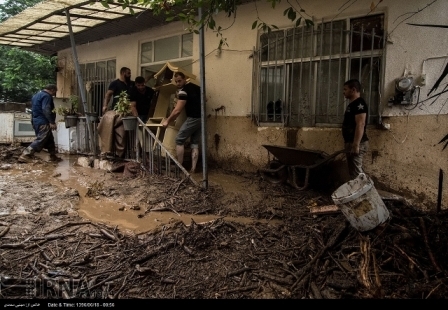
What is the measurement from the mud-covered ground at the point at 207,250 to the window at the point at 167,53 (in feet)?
13.8

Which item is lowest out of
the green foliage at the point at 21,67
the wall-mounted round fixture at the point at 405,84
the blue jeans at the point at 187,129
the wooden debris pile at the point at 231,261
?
the wooden debris pile at the point at 231,261

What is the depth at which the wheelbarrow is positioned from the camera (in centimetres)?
459

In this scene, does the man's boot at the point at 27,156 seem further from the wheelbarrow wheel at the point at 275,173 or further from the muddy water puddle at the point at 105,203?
the wheelbarrow wheel at the point at 275,173

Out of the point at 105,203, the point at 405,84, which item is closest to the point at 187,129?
the point at 105,203

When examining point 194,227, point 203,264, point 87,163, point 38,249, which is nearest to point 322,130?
point 194,227

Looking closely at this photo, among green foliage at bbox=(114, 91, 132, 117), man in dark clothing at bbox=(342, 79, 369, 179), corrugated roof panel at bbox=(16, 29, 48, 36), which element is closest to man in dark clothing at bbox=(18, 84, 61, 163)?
corrugated roof panel at bbox=(16, 29, 48, 36)

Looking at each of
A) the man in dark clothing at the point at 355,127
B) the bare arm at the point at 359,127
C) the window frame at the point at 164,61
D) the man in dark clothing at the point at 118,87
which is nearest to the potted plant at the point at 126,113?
the man in dark clothing at the point at 118,87

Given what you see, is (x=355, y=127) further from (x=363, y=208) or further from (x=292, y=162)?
(x=363, y=208)

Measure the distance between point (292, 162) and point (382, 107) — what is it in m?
1.65

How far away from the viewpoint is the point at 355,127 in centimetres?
437

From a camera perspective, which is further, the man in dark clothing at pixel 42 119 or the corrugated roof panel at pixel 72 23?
the man in dark clothing at pixel 42 119

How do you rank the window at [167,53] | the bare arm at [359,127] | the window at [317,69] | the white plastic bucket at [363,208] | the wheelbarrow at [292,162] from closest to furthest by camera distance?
the white plastic bucket at [363,208]
the bare arm at [359,127]
the wheelbarrow at [292,162]
the window at [317,69]
the window at [167,53]

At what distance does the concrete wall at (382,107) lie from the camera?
429 cm

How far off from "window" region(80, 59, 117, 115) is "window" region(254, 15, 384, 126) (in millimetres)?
5227
